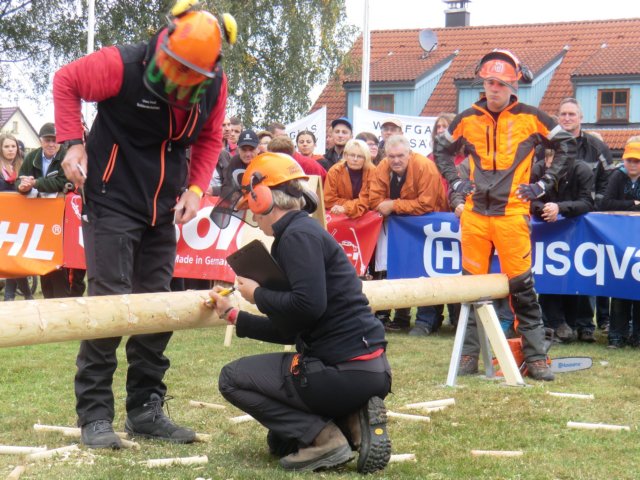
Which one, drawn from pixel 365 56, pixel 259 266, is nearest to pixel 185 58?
pixel 259 266

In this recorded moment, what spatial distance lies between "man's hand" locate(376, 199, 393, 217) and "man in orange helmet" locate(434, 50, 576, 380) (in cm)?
245

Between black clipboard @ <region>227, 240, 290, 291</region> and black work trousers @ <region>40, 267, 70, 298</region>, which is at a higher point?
black clipboard @ <region>227, 240, 290, 291</region>

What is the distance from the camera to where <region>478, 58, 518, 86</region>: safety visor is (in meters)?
7.36

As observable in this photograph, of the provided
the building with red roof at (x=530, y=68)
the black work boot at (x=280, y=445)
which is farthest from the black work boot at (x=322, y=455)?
the building with red roof at (x=530, y=68)

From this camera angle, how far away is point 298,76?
29406mm

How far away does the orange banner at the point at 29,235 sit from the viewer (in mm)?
11195

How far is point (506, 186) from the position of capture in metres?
Result: 7.48

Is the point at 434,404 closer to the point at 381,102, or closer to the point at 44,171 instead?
the point at 44,171

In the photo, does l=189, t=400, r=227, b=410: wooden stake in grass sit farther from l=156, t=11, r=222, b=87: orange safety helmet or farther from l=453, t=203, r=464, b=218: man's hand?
l=453, t=203, r=464, b=218: man's hand

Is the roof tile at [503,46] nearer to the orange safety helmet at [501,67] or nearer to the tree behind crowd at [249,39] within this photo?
the tree behind crowd at [249,39]

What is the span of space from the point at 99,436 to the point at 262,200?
1504 millimetres

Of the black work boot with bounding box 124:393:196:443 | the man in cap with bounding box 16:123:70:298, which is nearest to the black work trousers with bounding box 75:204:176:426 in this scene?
the black work boot with bounding box 124:393:196:443

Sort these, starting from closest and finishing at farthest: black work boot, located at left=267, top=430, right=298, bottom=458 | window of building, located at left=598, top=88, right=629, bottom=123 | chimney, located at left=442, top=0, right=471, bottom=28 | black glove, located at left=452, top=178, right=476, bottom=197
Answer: black work boot, located at left=267, top=430, right=298, bottom=458, black glove, located at left=452, top=178, right=476, bottom=197, window of building, located at left=598, top=88, right=629, bottom=123, chimney, located at left=442, top=0, right=471, bottom=28

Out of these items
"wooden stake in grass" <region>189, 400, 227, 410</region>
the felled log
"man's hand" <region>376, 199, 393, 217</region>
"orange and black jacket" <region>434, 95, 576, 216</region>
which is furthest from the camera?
"man's hand" <region>376, 199, 393, 217</region>
